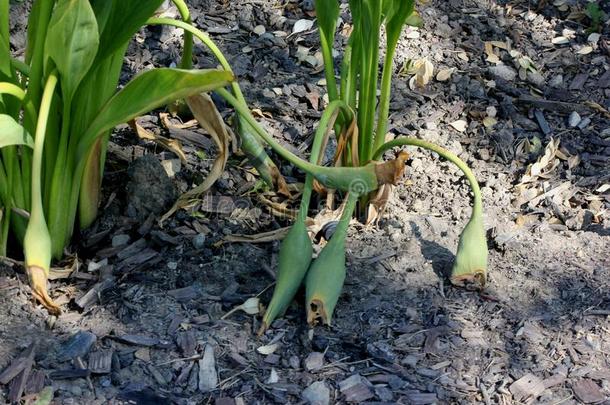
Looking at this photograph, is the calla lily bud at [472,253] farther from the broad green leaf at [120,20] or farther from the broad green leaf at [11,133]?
the broad green leaf at [11,133]

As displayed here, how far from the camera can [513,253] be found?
2.04 meters

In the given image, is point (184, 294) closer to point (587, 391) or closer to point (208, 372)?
point (208, 372)

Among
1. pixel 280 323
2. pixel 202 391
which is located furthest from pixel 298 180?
pixel 202 391

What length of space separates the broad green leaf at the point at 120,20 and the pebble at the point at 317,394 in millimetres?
722

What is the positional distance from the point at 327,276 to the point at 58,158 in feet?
1.85

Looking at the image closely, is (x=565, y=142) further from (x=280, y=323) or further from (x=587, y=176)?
Result: (x=280, y=323)

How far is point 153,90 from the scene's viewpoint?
1621 millimetres

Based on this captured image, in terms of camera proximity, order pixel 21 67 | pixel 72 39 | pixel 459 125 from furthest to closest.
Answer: pixel 459 125
pixel 21 67
pixel 72 39

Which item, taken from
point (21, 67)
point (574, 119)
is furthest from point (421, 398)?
point (574, 119)

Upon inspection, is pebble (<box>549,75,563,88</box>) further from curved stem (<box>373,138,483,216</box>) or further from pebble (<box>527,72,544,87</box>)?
curved stem (<box>373,138,483,216</box>)

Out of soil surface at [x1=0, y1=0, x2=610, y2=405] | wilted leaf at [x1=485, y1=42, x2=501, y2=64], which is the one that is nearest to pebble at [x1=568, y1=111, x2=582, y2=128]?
soil surface at [x1=0, y1=0, x2=610, y2=405]

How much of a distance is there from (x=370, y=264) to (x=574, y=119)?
0.86 meters

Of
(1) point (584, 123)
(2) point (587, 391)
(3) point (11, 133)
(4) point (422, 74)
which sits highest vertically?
(3) point (11, 133)

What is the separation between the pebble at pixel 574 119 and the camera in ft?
8.18
